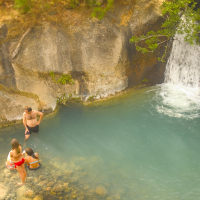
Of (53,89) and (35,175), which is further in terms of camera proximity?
(53,89)

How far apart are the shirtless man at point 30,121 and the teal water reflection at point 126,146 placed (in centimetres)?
27

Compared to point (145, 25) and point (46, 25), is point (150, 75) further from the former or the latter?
point (46, 25)

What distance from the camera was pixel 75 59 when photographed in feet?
28.4

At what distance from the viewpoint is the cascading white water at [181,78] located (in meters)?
8.86

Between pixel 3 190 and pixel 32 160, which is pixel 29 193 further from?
pixel 32 160

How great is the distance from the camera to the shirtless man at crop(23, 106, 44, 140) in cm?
698

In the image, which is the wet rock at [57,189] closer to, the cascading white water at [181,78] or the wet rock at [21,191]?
the wet rock at [21,191]

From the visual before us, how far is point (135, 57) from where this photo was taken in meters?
9.34

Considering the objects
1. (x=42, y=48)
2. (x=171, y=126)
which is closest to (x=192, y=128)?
(x=171, y=126)

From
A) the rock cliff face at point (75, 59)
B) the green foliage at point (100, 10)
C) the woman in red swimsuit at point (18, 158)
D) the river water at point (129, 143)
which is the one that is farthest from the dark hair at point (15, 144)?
the green foliage at point (100, 10)

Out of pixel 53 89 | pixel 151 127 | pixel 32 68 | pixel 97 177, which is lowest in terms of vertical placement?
pixel 97 177

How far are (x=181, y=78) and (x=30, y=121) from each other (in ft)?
22.9

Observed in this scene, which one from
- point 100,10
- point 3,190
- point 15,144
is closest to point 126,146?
point 15,144

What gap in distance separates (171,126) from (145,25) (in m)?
4.33
